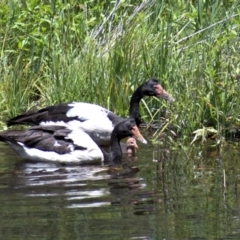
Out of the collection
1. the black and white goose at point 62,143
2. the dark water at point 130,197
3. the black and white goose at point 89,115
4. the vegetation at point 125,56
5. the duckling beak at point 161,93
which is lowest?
the dark water at point 130,197

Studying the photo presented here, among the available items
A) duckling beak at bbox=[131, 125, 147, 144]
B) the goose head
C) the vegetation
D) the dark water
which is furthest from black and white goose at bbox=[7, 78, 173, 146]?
the dark water

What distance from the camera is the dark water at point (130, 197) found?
7.14 m

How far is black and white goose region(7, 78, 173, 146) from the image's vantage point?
38.1 ft

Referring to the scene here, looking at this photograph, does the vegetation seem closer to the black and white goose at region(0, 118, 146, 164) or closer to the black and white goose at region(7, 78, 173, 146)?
the black and white goose at region(7, 78, 173, 146)

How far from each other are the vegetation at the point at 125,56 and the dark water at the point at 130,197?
695 mm

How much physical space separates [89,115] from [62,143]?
65 centimetres

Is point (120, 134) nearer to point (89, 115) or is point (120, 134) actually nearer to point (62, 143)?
point (89, 115)

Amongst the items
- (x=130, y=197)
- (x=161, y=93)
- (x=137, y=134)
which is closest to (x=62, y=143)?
(x=137, y=134)

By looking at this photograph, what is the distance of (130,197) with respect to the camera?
27.6ft

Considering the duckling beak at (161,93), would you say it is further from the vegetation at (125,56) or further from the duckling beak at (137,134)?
the duckling beak at (137,134)

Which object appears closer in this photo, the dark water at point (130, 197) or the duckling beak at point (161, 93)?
the dark water at point (130, 197)

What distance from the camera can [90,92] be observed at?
1247cm

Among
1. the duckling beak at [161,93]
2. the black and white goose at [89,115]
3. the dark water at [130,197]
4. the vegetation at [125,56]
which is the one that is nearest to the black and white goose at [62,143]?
the dark water at [130,197]

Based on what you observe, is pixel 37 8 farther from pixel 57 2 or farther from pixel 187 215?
pixel 187 215
